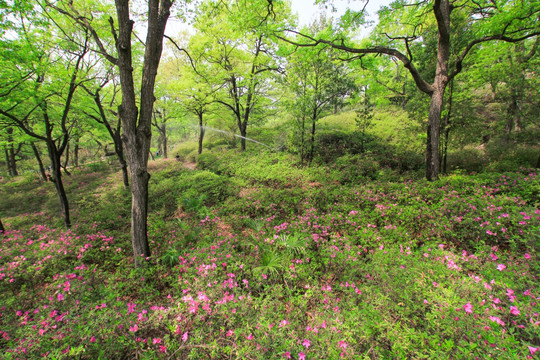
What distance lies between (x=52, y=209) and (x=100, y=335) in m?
12.5

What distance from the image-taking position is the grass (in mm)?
2080

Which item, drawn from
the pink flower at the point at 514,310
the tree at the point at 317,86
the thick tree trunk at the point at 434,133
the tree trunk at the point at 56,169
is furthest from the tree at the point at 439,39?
the tree trunk at the point at 56,169

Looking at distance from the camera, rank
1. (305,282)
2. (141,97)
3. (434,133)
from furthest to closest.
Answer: (434,133) < (141,97) < (305,282)

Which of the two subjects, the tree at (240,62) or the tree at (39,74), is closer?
the tree at (39,74)

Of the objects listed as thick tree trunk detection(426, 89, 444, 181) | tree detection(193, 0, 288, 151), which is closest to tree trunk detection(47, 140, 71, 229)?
tree detection(193, 0, 288, 151)

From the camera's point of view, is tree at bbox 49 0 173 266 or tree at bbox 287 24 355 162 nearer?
tree at bbox 49 0 173 266

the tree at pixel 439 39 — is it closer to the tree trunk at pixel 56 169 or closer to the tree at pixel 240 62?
the tree at pixel 240 62

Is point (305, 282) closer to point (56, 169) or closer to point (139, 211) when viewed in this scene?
point (139, 211)

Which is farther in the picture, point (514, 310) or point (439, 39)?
point (439, 39)

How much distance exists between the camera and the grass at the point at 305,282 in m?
2.08

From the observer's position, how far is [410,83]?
32.9 feet

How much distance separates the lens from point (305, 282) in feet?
Result: 11.3

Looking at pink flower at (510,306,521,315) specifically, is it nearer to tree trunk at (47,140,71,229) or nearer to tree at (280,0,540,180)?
tree at (280,0,540,180)

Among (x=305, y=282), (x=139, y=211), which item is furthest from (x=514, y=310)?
(x=139, y=211)
